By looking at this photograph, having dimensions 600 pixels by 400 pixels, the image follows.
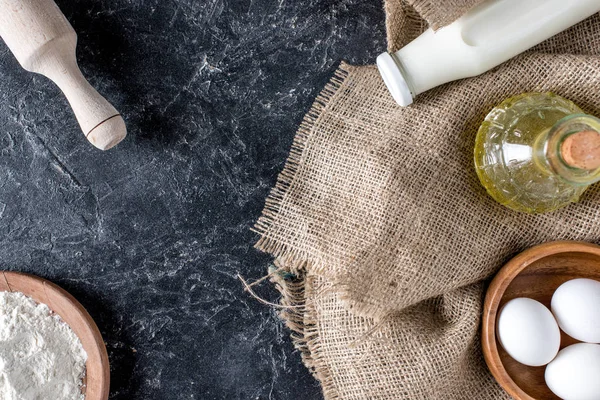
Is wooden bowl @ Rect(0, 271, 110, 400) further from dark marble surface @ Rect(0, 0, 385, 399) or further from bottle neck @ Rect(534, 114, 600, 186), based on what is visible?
bottle neck @ Rect(534, 114, 600, 186)

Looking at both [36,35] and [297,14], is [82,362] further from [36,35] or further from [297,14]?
[297,14]

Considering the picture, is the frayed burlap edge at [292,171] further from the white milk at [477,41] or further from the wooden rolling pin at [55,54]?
the wooden rolling pin at [55,54]

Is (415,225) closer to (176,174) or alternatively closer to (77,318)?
(176,174)

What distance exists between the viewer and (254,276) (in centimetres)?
114

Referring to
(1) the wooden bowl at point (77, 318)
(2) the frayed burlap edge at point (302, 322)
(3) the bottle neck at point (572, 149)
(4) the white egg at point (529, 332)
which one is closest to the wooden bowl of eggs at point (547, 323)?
(4) the white egg at point (529, 332)

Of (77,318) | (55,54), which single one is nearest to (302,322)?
(77,318)

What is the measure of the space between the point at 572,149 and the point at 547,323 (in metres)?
0.29

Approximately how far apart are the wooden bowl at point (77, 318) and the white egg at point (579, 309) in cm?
78

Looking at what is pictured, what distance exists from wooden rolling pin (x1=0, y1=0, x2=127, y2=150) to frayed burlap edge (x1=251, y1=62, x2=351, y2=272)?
0.29m

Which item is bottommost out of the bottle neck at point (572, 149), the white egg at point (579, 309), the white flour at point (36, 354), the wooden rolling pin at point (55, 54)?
the white egg at point (579, 309)

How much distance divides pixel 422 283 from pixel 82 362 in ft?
2.06

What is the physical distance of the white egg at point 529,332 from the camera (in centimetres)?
91

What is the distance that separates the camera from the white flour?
105cm

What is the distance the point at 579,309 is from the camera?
2.99ft
